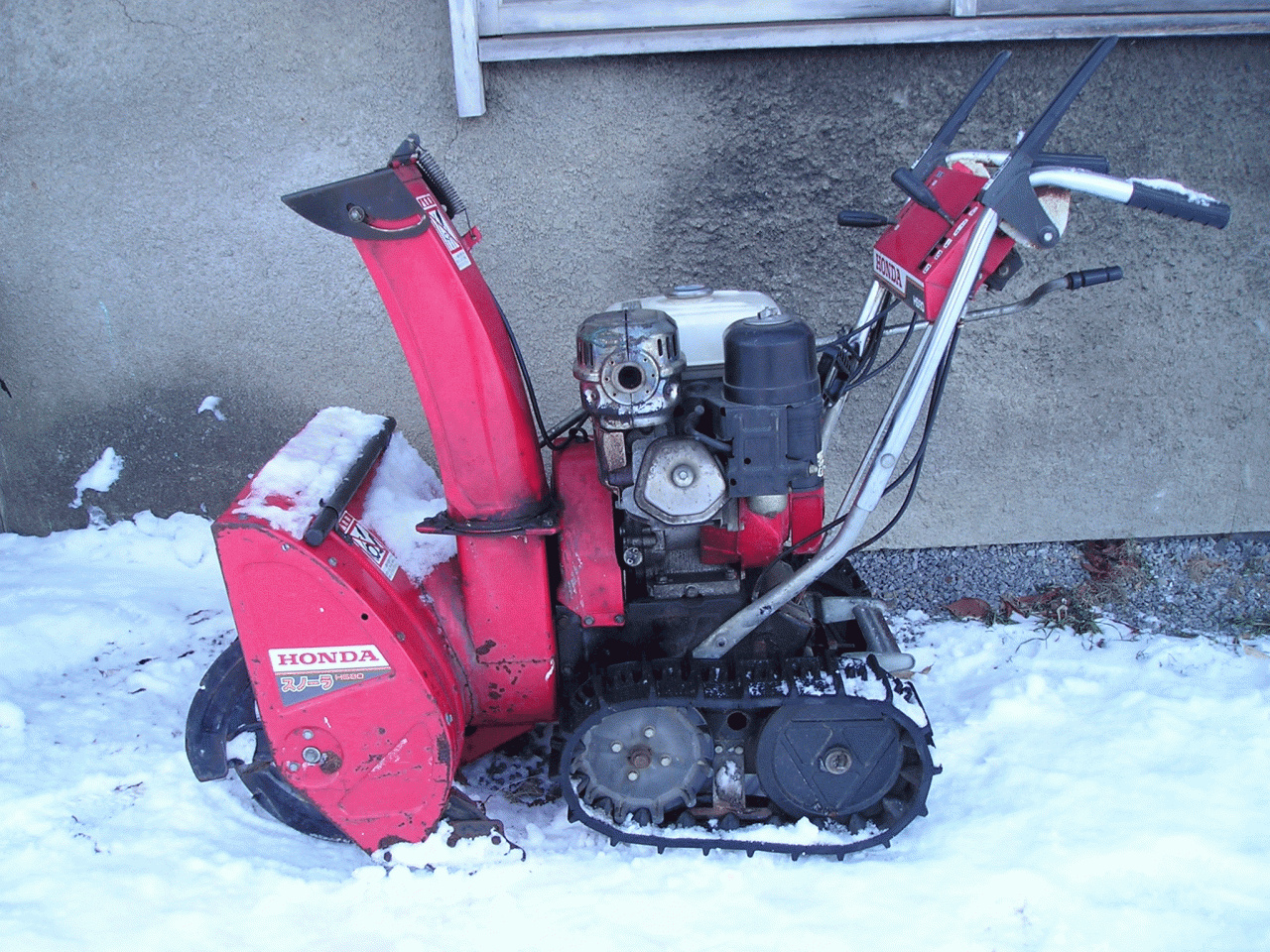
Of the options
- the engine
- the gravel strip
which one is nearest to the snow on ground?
the gravel strip

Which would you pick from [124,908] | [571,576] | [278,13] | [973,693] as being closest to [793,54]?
[278,13]

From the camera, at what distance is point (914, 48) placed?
3.16m

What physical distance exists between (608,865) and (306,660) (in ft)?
2.93

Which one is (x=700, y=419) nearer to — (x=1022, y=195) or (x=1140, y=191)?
(x=1022, y=195)

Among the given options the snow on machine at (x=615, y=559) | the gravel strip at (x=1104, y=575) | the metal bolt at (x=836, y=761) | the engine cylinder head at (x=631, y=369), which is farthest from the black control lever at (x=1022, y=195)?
the gravel strip at (x=1104, y=575)

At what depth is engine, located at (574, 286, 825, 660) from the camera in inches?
79.7

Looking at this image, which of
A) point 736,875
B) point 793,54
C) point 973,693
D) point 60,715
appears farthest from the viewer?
point 793,54

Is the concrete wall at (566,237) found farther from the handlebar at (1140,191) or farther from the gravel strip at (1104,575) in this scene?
the handlebar at (1140,191)

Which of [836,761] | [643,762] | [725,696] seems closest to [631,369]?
[725,696]

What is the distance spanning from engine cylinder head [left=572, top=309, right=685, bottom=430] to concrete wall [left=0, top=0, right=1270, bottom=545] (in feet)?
4.57

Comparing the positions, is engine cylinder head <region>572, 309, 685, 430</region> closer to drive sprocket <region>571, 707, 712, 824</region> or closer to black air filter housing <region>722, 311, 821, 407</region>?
black air filter housing <region>722, 311, 821, 407</region>

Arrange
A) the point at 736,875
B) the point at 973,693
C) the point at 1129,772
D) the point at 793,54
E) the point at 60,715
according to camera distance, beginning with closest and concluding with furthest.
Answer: the point at 736,875 < the point at 1129,772 < the point at 60,715 < the point at 973,693 < the point at 793,54

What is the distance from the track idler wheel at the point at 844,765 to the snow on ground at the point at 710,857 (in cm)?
12

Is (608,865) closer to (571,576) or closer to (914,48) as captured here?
(571,576)
